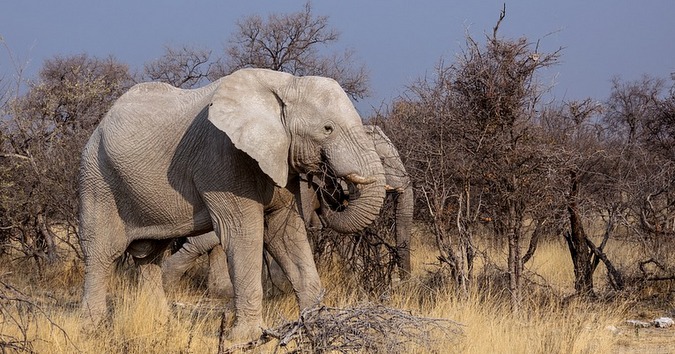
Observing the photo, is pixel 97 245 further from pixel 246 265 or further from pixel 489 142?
pixel 489 142

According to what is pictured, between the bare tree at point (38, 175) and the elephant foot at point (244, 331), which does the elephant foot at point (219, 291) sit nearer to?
the bare tree at point (38, 175)

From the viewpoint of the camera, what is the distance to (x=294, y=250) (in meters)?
7.64

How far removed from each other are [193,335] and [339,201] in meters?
1.63

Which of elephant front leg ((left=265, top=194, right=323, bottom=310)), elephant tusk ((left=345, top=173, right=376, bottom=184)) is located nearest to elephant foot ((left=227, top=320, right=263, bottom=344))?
elephant front leg ((left=265, top=194, right=323, bottom=310))

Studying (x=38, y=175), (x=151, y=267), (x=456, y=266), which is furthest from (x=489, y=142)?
(x=38, y=175)

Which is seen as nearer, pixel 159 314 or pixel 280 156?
pixel 280 156

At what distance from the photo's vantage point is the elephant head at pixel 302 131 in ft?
22.1

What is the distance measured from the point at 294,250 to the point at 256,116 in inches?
48.7

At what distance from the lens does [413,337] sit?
5934 mm

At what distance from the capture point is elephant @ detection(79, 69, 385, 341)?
6.82m

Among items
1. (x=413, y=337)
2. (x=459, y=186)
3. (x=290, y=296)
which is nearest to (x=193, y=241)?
(x=290, y=296)

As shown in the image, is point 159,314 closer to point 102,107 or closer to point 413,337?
point 413,337

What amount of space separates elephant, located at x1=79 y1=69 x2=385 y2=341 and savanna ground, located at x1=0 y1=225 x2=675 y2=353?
41 centimetres

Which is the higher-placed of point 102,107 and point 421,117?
point 102,107
